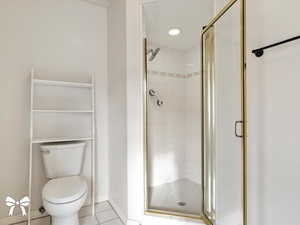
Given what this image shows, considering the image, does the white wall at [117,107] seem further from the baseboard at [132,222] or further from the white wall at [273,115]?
the white wall at [273,115]

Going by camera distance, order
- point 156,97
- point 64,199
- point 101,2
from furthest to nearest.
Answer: point 156,97, point 101,2, point 64,199

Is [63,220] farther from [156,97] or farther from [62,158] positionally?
[156,97]

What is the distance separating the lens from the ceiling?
5.76ft


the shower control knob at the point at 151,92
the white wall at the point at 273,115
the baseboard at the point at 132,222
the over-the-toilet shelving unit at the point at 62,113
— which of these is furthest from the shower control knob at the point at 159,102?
the baseboard at the point at 132,222

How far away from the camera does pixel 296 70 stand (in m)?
0.93

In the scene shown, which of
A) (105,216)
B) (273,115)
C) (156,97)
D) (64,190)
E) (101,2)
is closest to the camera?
(273,115)

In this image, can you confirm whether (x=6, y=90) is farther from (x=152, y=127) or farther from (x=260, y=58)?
(x=260, y=58)

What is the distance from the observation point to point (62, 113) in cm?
191

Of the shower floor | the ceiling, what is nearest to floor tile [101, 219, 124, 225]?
the shower floor

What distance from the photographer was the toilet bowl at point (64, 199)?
133 centimetres

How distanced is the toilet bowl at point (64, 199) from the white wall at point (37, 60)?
18.8 inches

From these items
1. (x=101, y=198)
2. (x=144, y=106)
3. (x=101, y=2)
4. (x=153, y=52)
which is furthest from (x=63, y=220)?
(x=101, y=2)

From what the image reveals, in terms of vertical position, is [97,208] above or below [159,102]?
below

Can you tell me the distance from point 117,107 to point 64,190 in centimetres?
92
